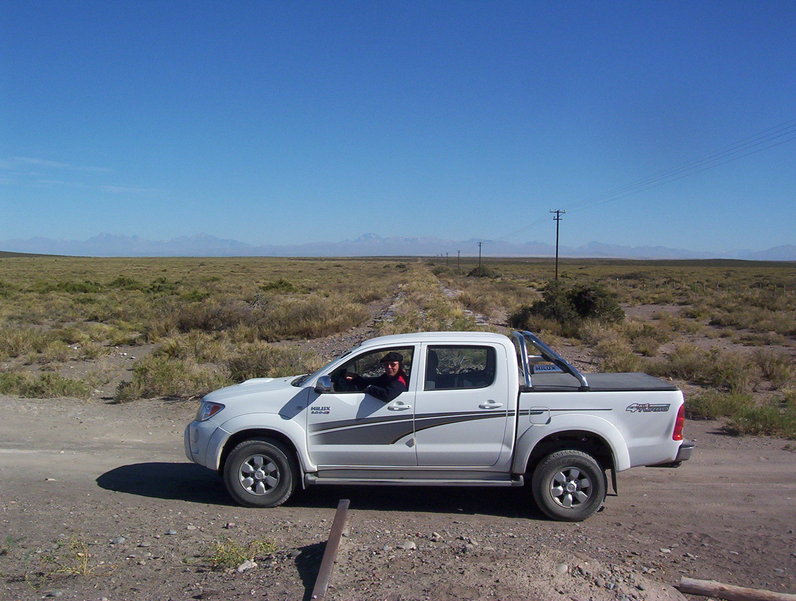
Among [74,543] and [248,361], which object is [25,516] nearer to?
[74,543]

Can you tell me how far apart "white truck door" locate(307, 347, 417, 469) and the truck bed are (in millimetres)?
1266

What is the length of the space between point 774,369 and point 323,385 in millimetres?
12414

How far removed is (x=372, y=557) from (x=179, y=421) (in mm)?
6509

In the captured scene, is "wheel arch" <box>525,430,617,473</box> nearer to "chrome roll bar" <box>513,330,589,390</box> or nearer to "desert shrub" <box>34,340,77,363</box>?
"chrome roll bar" <box>513,330,589,390</box>

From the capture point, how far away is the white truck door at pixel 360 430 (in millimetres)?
6617

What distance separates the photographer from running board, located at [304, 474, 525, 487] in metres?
6.58

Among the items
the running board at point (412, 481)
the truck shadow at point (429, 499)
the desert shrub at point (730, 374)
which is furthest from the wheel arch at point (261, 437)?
the desert shrub at point (730, 374)

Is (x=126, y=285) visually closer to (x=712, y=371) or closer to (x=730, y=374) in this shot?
(x=712, y=371)

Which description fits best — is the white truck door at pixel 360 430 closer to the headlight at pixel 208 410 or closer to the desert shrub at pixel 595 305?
the headlight at pixel 208 410

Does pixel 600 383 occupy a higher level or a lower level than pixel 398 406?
higher

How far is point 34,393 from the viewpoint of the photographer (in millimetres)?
12766

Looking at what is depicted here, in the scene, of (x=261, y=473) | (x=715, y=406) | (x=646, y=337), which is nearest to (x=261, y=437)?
(x=261, y=473)

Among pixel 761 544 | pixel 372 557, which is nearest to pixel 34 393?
pixel 372 557

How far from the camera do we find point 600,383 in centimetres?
690
